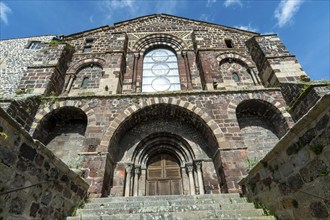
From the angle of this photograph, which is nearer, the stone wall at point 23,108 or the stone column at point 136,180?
the stone wall at point 23,108

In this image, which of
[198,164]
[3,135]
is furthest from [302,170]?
[198,164]

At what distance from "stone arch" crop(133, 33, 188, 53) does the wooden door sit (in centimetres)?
708

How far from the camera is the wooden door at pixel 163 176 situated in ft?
25.1

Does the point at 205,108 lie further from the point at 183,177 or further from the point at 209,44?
the point at 209,44

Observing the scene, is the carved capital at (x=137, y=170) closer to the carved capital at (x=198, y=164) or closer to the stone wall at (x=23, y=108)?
the carved capital at (x=198, y=164)

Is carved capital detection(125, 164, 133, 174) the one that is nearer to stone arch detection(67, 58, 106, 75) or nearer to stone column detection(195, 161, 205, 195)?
stone column detection(195, 161, 205, 195)

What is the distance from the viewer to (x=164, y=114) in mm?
8523

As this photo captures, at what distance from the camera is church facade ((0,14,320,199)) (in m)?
7.08

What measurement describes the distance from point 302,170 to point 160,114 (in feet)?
19.7

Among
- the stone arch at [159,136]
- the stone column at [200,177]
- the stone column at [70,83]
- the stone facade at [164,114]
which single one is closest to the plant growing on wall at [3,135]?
the stone facade at [164,114]

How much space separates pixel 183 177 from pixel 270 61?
6.78 meters

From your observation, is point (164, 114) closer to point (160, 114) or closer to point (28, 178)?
point (160, 114)

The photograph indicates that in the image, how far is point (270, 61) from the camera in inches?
381

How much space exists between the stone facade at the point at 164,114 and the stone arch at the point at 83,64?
5cm
